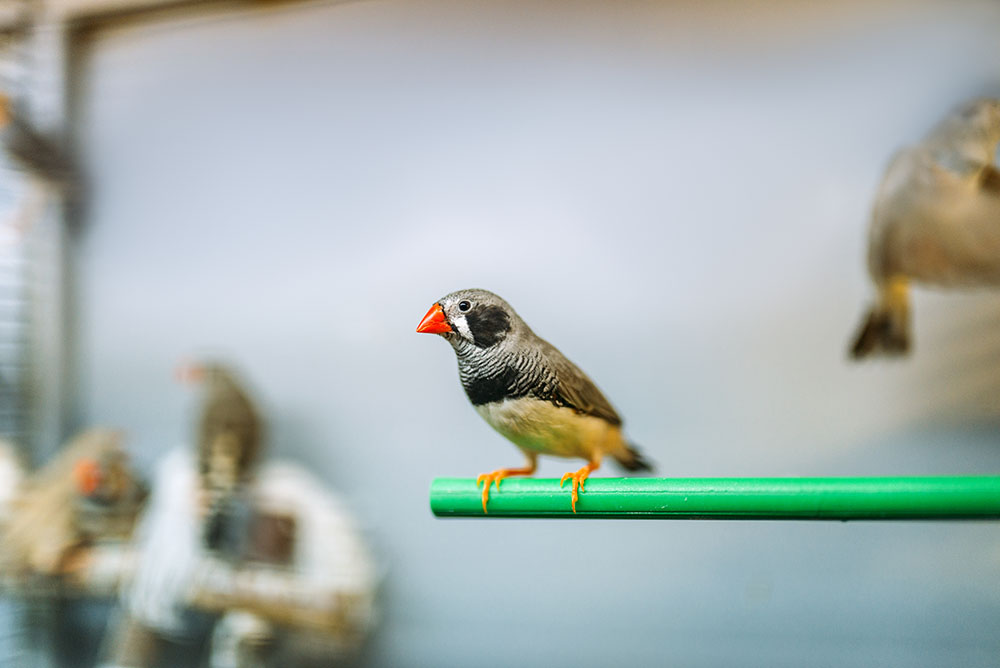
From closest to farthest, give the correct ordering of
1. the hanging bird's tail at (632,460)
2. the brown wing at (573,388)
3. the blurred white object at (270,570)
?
1. the brown wing at (573,388)
2. the hanging bird's tail at (632,460)
3. the blurred white object at (270,570)

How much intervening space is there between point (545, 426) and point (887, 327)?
85cm

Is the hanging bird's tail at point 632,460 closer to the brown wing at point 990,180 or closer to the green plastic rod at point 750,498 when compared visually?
the green plastic rod at point 750,498

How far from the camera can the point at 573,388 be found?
694 mm

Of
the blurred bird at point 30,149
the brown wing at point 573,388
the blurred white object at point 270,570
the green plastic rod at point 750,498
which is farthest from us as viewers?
the blurred bird at point 30,149

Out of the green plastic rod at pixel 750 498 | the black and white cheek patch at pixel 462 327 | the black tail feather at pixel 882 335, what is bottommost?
the green plastic rod at pixel 750 498

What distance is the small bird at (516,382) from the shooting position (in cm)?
62

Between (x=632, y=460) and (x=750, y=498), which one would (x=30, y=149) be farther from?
(x=750, y=498)

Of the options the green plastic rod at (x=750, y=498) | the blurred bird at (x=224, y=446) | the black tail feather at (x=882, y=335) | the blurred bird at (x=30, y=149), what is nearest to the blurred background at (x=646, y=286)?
the black tail feather at (x=882, y=335)

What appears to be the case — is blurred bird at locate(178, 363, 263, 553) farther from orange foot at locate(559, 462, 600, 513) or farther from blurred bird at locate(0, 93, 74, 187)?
orange foot at locate(559, 462, 600, 513)

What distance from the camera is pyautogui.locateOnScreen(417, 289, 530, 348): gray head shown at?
0.62m

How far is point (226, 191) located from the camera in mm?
1515

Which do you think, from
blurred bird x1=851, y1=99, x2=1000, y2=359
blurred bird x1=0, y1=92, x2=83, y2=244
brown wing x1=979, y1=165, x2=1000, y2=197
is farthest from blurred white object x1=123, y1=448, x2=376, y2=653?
brown wing x1=979, y1=165, x2=1000, y2=197

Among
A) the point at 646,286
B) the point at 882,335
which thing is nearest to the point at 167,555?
the point at 646,286

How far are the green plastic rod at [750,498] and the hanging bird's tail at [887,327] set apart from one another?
0.71 m
